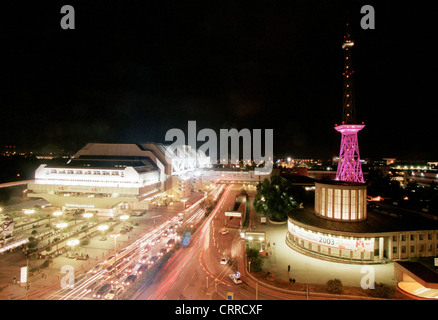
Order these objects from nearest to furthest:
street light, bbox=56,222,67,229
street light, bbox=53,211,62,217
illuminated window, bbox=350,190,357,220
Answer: illuminated window, bbox=350,190,357,220 → street light, bbox=56,222,67,229 → street light, bbox=53,211,62,217

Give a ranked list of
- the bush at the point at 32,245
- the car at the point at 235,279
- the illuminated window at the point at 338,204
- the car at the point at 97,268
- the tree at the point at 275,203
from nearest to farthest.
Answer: the car at the point at 235,279, the car at the point at 97,268, the bush at the point at 32,245, the illuminated window at the point at 338,204, the tree at the point at 275,203

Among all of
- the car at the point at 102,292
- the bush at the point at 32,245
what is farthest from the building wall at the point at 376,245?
the bush at the point at 32,245

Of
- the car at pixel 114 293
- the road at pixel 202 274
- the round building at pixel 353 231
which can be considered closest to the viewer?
the car at pixel 114 293

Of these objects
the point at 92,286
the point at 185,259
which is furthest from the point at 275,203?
the point at 92,286

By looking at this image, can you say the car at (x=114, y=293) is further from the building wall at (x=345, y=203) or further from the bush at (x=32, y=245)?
the building wall at (x=345, y=203)

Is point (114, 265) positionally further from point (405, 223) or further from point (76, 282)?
point (405, 223)

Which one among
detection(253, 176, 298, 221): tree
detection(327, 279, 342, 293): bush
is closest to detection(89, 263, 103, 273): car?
detection(327, 279, 342, 293): bush

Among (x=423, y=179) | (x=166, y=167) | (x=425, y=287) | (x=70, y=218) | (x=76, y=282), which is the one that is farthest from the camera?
(x=423, y=179)

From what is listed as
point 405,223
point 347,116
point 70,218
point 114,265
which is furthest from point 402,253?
point 70,218

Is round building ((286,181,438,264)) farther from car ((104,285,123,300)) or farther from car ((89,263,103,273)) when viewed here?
car ((89,263,103,273))
